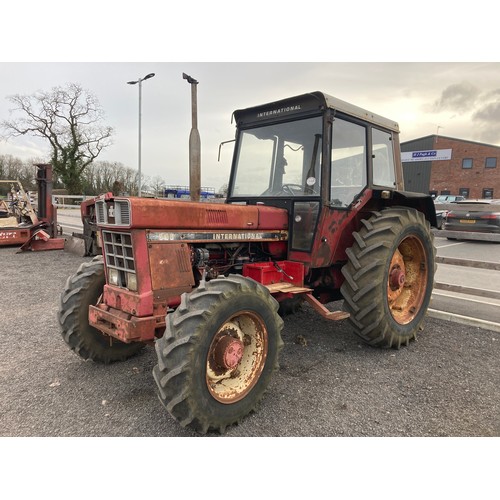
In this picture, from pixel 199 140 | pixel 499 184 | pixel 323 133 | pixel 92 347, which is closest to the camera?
pixel 92 347

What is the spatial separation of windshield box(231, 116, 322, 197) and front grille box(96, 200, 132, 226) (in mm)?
1655

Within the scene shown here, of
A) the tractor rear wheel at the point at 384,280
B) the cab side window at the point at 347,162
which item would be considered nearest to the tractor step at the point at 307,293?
the tractor rear wheel at the point at 384,280

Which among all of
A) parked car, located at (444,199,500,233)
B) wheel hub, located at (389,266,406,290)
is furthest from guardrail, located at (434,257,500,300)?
parked car, located at (444,199,500,233)

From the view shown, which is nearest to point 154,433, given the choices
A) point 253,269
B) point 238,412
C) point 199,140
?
point 238,412

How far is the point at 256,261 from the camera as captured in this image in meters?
3.86

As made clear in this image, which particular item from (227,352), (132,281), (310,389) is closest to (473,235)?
(310,389)

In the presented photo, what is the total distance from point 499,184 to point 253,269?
37.9m

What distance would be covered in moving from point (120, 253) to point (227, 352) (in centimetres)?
120

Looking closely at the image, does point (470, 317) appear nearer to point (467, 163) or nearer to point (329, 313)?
point (329, 313)

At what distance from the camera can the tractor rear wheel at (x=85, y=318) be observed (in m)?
3.26

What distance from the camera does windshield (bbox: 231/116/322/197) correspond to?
3682mm

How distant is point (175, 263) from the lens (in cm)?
299

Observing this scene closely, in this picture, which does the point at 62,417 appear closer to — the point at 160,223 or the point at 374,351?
the point at 160,223

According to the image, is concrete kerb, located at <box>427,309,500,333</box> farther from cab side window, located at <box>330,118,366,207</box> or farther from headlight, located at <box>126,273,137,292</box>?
headlight, located at <box>126,273,137,292</box>
